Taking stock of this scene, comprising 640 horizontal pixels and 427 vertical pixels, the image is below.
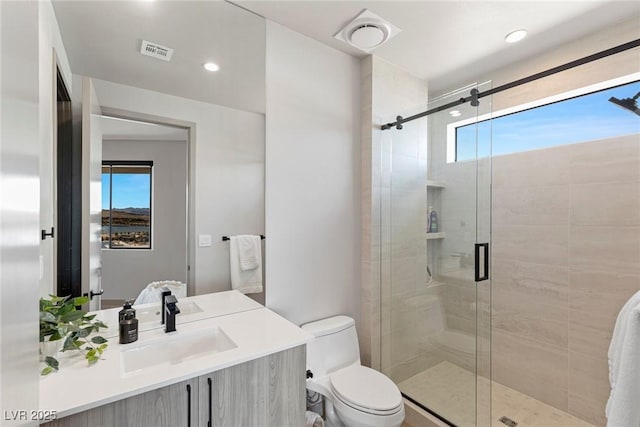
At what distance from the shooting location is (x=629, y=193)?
5.75ft

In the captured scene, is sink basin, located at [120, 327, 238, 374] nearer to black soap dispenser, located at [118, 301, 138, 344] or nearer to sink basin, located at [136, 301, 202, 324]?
black soap dispenser, located at [118, 301, 138, 344]

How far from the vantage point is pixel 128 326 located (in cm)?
124

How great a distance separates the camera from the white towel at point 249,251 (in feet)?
5.45

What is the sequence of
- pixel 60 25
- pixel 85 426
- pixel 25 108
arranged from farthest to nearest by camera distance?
pixel 60 25 < pixel 85 426 < pixel 25 108

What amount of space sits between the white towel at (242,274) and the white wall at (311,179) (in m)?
0.07

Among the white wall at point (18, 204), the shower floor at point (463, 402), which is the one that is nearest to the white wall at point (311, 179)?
the shower floor at point (463, 402)

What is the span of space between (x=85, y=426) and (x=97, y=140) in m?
1.05

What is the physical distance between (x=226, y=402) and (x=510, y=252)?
87.2 inches

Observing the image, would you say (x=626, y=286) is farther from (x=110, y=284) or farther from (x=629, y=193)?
(x=110, y=284)

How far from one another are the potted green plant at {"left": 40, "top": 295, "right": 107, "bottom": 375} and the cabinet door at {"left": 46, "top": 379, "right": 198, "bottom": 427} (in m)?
0.23

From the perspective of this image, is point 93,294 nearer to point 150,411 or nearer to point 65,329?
point 65,329

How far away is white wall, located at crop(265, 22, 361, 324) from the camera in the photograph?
1779mm

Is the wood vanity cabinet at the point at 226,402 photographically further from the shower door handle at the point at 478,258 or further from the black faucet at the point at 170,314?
the shower door handle at the point at 478,258

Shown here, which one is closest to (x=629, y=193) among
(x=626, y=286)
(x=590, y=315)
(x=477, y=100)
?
(x=626, y=286)
